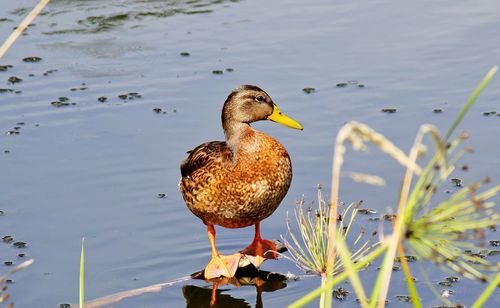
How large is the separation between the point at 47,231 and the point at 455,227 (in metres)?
4.61

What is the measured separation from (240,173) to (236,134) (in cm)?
32

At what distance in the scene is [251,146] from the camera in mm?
5770

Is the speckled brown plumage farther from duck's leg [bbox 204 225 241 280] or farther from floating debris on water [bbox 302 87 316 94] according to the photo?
floating debris on water [bbox 302 87 316 94]

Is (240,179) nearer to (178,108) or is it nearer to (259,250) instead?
(259,250)

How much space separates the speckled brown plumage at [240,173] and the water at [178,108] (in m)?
0.42

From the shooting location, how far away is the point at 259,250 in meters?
5.88

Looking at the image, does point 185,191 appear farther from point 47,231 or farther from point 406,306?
point 406,306

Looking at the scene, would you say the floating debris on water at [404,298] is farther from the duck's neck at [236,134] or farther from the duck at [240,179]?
the duck's neck at [236,134]

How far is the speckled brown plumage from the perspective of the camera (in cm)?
568

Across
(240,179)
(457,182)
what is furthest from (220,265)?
(457,182)

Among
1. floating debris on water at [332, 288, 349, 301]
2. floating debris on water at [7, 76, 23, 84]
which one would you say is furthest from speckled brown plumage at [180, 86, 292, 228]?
floating debris on water at [7, 76, 23, 84]

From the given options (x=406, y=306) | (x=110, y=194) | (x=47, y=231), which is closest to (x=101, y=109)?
(x=110, y=194)

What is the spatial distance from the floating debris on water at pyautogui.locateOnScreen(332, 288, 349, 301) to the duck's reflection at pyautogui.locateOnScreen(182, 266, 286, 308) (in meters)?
0.34

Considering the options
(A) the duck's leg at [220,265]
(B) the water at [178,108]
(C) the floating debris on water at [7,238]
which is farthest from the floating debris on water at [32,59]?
(A) the duck's leg at [220,265]
